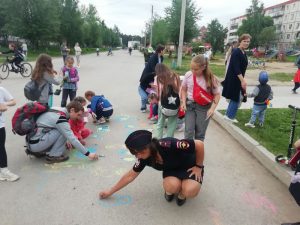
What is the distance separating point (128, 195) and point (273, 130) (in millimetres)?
3755

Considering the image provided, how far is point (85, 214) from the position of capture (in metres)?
3.02

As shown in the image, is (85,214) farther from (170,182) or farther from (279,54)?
(279,54)

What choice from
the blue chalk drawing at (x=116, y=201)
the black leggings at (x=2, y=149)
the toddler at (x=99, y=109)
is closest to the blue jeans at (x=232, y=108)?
the toddler at (x=99, y=109)

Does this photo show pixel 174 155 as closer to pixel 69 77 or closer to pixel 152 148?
pixel 152 148

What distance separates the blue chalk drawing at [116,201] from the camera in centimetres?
321

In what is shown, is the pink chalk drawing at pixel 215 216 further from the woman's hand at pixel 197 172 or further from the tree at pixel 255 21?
the tree at pixel 255 21

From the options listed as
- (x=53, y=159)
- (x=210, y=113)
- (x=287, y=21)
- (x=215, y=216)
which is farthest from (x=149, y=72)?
(x=287, y=21)

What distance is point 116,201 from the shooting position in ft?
10.7

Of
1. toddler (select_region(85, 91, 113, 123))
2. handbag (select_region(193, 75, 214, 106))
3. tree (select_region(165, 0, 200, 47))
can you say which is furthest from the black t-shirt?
tree (select_region(165, 0, 200, 47))

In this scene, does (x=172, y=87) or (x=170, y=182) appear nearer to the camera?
(x=170, y=182)

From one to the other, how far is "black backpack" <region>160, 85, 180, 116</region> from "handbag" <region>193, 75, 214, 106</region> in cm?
59

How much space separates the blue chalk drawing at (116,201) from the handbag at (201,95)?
1641 millimetres

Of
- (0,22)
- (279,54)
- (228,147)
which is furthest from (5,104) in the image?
(0,22)

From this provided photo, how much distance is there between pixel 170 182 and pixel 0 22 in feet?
165
